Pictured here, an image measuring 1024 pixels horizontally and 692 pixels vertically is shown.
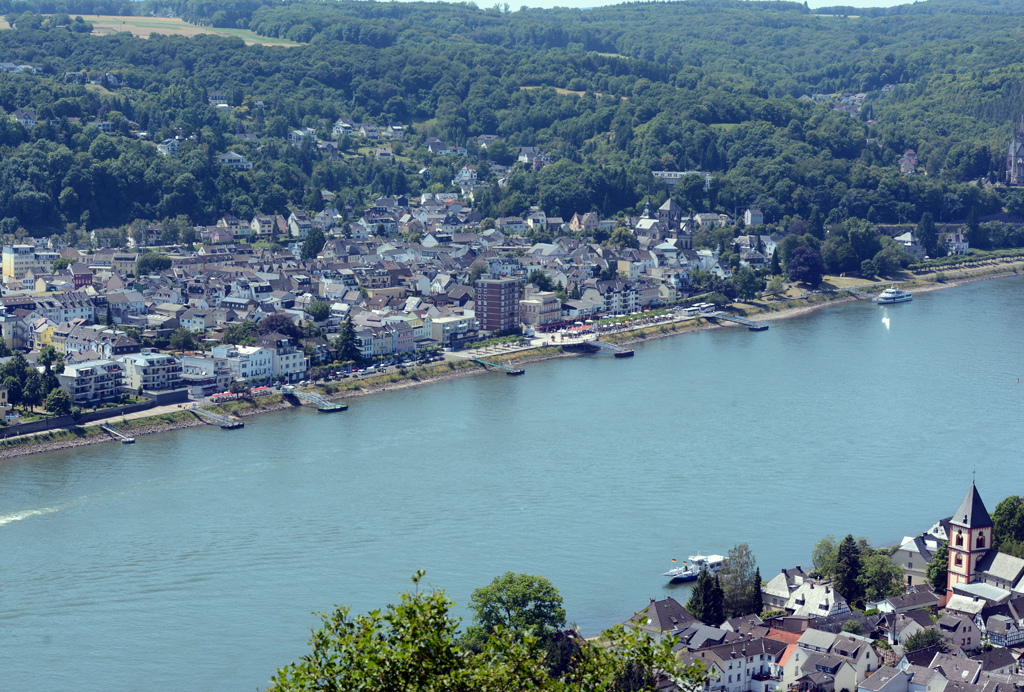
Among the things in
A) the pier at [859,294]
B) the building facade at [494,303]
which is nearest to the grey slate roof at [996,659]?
the building facade at [494,303]

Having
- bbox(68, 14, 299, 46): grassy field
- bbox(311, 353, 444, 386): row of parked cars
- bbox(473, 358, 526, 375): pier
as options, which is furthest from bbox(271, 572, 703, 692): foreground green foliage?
bbox(68, 14, 299, 46): grassy field

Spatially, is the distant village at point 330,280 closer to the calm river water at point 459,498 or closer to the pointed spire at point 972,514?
the calm river water at point 459,498

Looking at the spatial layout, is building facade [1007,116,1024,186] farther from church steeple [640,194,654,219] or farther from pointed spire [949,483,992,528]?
pointed spire [949,483,992,528]

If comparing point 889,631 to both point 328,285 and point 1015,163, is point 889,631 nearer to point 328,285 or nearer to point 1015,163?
point 328,285

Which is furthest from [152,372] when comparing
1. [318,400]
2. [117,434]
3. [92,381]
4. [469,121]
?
[469,121]

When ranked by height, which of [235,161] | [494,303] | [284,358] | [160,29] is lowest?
[284,358]
